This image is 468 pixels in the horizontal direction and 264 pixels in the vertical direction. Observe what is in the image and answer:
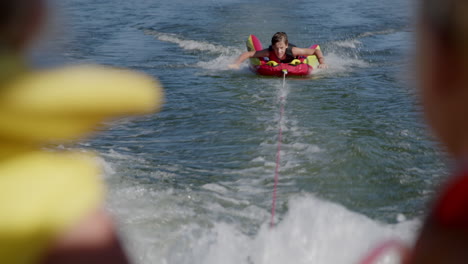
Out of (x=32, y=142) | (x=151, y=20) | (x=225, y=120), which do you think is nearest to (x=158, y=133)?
(x=225, y=120)

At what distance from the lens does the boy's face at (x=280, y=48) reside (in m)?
8.73

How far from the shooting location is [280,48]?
8.80 meters

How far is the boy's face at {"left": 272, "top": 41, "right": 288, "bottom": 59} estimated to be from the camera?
8734 millimetres

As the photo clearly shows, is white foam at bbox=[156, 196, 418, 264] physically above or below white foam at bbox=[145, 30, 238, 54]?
below

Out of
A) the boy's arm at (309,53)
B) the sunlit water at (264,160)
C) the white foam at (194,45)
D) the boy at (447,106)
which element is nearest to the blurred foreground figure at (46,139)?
the sunlit water at (264,160)

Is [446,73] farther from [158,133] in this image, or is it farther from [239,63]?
[239,63]

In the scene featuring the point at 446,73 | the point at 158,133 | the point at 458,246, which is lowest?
the point at 158,133

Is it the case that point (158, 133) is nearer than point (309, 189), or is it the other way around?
point (309, 189)

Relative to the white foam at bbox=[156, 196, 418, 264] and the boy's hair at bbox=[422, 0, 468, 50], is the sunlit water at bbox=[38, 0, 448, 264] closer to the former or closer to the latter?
the white foam at bbox=[156, 196, 418, 264]

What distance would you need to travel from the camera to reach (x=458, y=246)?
0.67 meters

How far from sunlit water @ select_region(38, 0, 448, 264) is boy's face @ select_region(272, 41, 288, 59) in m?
0.48

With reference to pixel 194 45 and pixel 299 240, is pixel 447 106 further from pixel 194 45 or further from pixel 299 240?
pixel 194 45

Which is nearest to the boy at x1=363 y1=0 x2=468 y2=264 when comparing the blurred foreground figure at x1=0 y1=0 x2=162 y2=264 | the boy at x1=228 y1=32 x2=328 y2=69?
the blurred foreground figure at x1=0 y1=0 x2=162 y2=264

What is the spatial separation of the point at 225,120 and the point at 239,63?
2.94 m
